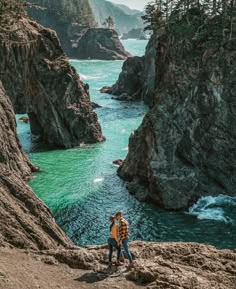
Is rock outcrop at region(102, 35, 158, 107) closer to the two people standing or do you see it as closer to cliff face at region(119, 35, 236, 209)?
cliff face at region(119, 35, 236, 209)

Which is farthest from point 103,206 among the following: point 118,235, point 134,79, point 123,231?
point 134,79

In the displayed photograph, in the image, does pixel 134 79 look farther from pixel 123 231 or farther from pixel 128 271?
pixel 128 271

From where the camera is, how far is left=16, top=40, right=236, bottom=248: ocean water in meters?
45.4

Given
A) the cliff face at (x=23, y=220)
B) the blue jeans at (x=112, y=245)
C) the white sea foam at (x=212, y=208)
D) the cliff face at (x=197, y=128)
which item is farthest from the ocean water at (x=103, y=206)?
the blue jeans at (x=112, y=245)

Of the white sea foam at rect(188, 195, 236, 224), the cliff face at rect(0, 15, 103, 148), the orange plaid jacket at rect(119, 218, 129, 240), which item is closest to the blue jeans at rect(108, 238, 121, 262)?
the orange plaid jacket at rect(119, 218, 129, 240)

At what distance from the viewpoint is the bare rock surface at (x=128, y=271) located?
2094 cm

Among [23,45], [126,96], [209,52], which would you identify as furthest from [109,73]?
[209,52]

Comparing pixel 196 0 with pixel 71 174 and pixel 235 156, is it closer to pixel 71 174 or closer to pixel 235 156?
pixel 235 156

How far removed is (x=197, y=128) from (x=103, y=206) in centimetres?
1662

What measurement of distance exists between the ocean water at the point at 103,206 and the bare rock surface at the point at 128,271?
19.5 metres

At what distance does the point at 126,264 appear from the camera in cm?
2309

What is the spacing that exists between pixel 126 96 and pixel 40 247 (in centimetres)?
10967

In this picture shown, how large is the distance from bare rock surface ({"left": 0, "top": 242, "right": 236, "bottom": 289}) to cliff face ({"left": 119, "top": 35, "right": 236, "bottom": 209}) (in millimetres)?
30579

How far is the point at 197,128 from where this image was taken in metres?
57.5
